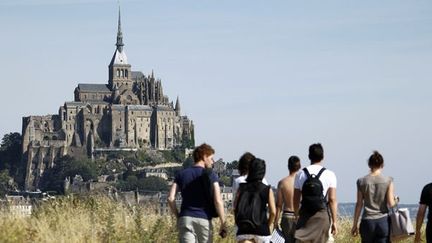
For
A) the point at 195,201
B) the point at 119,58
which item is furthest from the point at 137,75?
the point at 195,201

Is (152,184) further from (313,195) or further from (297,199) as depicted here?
(313,195)

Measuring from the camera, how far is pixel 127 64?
177 m

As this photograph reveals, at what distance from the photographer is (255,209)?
1193 centimetres

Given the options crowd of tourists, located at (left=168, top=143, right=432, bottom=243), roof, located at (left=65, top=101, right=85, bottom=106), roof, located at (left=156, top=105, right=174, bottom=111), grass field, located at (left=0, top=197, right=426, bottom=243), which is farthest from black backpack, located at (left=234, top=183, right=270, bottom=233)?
roof, located at (left=65, top=101, right=85, bottom=106)

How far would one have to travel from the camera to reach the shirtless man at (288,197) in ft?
43.6

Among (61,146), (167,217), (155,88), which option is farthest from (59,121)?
(167,217)

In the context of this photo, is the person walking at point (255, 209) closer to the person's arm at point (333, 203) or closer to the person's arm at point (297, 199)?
the person's arm at point (297, 199)

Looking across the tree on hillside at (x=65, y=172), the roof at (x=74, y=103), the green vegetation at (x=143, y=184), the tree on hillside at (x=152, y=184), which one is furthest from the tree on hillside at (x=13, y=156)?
the tree on hillside at (x=152, y=184)

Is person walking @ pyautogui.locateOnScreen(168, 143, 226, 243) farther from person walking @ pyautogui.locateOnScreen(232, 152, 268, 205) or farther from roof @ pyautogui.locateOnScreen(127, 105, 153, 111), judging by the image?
roof @ pyautogui.locateOnScreen(127, 105, 153, 111)

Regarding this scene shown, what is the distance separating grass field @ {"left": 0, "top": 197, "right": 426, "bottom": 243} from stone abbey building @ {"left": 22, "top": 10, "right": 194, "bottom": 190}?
140638 millimetres

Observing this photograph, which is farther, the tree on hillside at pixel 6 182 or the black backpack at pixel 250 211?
the tree on hillside at pixel 6 182

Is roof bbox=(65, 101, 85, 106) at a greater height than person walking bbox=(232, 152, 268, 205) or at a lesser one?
greater

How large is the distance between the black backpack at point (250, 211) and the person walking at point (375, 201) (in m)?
1.25

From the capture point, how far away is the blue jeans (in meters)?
12.7
